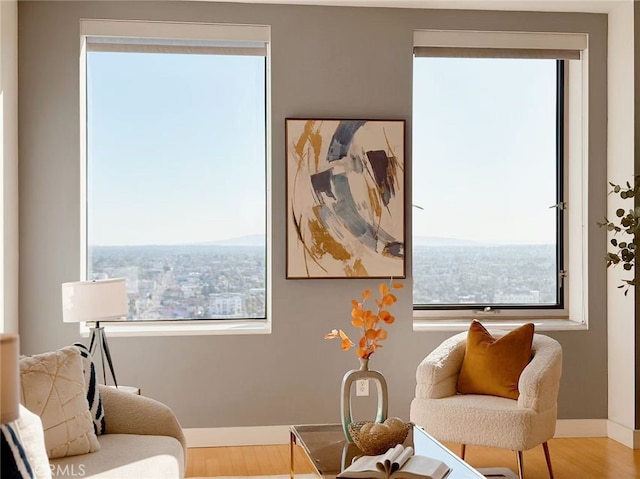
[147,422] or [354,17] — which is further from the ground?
[354,17]

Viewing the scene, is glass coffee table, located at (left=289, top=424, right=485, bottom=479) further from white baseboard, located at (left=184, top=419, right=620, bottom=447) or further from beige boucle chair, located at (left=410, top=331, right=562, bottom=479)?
white baseboard, located at (left=184, top=419, right=620, bottom=447)

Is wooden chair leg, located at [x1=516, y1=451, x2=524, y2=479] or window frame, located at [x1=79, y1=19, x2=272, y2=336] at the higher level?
window frame, located at [x1=79, y1=19, x2=272, y2=336]

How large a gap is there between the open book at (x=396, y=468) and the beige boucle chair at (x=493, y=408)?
1034mm

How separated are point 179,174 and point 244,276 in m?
0.77

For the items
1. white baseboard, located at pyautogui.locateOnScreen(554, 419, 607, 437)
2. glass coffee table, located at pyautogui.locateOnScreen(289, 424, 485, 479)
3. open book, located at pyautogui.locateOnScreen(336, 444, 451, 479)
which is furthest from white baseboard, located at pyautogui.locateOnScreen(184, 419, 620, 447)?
open book, located at pyautogui.locateOnScreen(336, 444, 451, 479)

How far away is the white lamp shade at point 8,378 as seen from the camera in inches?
75.6

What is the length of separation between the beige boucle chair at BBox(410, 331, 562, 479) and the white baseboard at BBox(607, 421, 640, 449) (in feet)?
3.18

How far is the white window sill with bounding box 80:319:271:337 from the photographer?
4914 mm

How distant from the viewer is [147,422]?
3467 mm

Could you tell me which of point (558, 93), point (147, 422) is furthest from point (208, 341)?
point (558, 93)

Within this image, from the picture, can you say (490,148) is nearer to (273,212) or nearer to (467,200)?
(467,200)

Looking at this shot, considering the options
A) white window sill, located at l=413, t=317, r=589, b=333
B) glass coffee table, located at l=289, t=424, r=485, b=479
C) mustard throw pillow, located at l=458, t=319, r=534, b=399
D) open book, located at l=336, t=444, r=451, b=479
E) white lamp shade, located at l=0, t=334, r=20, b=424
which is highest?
white lamp shade, located at l=0, t=334, r=20, b=424

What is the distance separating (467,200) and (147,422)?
2834 millimetres

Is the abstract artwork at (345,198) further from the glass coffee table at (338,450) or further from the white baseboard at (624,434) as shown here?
the white baseboard at (624,434)
